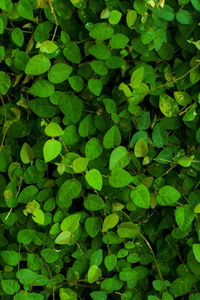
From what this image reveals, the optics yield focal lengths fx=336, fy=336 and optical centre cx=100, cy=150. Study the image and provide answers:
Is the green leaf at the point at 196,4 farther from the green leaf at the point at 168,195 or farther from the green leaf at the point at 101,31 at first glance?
the green leaf at the point at 168,195

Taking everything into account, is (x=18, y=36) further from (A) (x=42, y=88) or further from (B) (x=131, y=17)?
(B) (x=131, y=17)

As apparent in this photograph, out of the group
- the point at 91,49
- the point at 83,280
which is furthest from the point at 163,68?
the point at 83,280

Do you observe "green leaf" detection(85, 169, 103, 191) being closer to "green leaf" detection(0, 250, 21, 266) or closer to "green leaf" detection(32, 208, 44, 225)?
"green leaf" detection(32, 208, 44, 225)

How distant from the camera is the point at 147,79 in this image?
2.88 ft

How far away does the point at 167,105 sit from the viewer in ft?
2.91

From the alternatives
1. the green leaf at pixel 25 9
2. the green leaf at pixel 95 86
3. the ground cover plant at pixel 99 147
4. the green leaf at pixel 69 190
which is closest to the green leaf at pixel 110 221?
the ground cover plant at pixel 99 147

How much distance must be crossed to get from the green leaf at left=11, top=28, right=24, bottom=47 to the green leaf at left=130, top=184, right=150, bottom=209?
1.53 ft

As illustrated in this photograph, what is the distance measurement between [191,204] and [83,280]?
0.37 meters

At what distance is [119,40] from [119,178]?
1.12 ft

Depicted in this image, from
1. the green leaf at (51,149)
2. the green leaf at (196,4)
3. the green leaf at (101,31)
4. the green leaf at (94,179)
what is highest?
the green leaf at (196,4)

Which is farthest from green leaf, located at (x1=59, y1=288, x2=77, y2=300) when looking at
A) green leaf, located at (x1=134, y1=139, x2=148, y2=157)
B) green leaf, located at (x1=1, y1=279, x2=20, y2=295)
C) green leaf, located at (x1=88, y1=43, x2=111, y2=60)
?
green leaf, located at (x1=88, y1=43, x2=111, y2=60)

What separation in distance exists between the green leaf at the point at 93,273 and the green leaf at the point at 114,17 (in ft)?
2.10

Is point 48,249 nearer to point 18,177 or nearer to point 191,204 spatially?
point 18,177

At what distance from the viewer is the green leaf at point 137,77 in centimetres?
84
